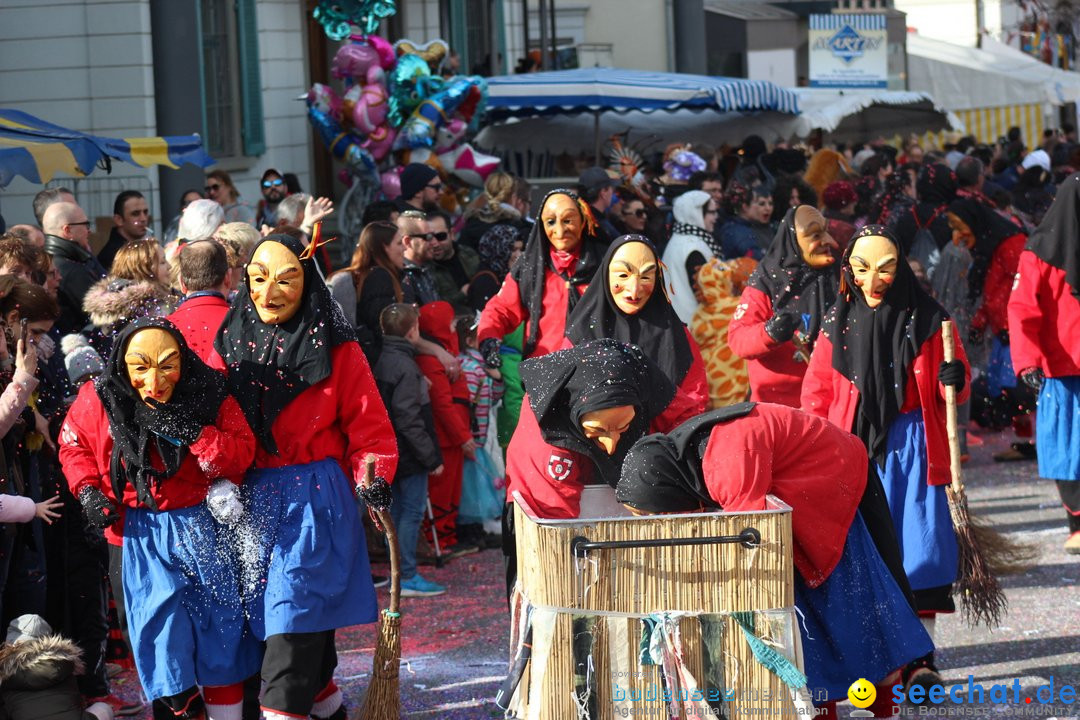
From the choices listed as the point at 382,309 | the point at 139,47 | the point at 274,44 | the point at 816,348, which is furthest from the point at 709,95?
the point at 816,348

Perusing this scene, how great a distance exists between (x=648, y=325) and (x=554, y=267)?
1115mm

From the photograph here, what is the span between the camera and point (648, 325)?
595 cm

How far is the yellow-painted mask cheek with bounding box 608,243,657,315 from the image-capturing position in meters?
5.85

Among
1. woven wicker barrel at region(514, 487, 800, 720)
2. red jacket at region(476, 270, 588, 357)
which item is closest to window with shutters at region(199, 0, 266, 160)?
red jacket at region(476, 270, 588, 357)

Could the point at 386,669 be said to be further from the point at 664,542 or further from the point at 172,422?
the point at 664,542

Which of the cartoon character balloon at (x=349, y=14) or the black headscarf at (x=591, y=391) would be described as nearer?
the black headscarf at (x=591, y=391)

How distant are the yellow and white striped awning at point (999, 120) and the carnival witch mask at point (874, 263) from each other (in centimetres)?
2086

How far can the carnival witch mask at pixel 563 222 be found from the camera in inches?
272

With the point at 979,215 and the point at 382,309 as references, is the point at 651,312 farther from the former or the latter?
the point at 979,215

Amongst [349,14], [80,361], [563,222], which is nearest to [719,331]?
[563,222]

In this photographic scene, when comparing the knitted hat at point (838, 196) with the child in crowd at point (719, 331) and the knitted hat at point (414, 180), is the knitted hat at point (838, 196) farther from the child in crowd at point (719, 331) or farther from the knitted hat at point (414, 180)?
the knitted hat at point (414, 180)

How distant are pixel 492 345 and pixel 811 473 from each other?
10.8 ft

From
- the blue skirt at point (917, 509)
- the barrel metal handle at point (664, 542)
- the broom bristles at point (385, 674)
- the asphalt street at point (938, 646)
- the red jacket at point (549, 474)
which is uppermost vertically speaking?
the red jacket at point (549, 474)

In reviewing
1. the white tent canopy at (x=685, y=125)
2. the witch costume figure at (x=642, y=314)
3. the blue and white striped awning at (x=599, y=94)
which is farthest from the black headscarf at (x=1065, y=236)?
the white tent canopy at (x=685, y=125)
